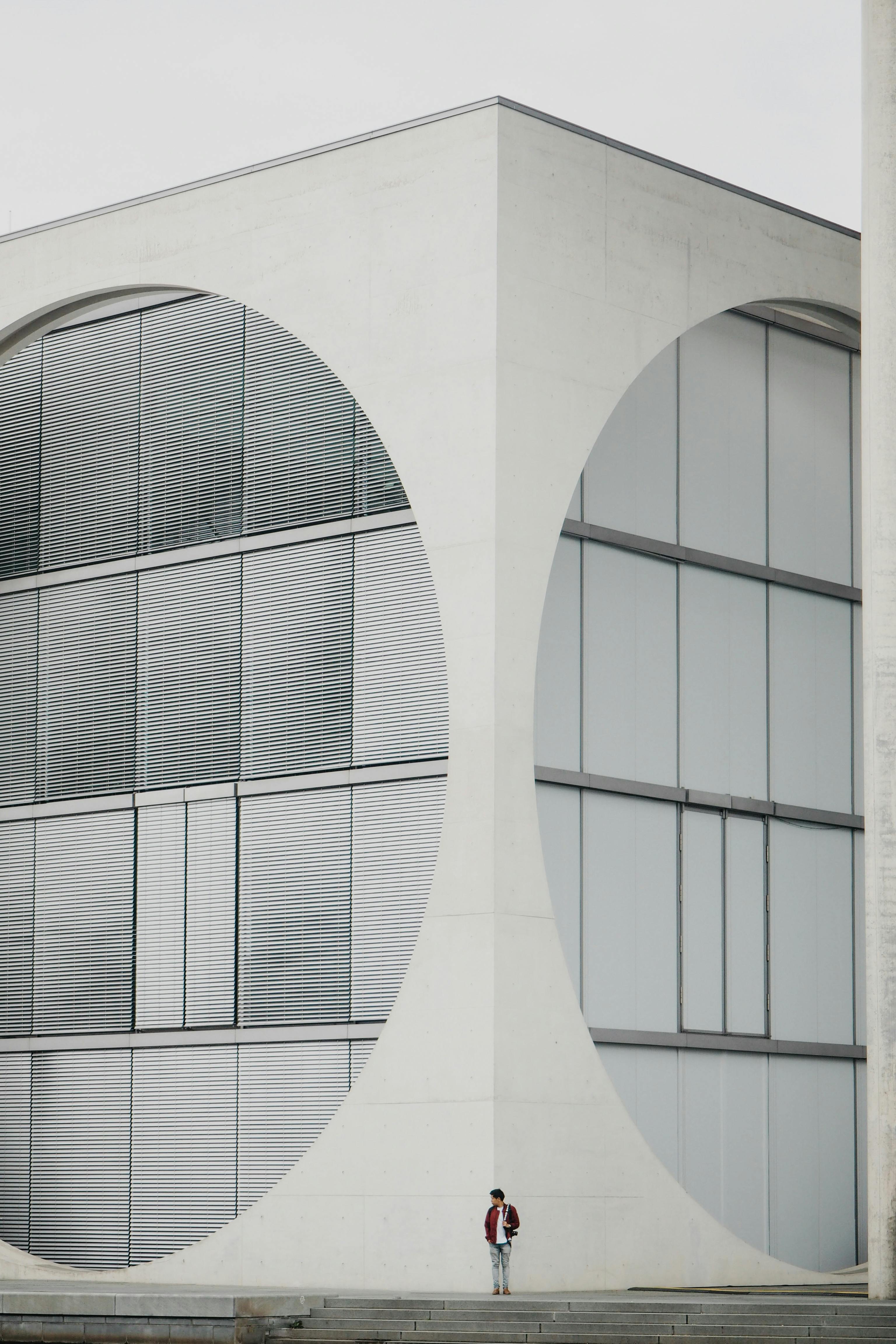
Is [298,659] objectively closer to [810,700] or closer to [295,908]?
[295,908]

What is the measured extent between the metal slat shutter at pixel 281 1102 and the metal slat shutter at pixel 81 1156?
7.00 feet

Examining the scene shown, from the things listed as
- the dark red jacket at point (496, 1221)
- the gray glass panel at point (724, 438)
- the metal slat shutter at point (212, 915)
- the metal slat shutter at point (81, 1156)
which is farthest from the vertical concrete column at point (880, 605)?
the metal slat shutter at point (81, 1156)

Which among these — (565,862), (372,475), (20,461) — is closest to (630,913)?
(565,862)

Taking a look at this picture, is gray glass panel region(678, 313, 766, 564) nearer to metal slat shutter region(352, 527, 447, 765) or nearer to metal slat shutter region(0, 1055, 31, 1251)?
metal slat shutter region(352, 527, 447, 765)

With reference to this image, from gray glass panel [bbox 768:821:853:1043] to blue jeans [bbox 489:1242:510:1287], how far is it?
22.3ft

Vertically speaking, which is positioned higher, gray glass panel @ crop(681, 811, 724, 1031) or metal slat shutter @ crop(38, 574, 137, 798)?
metal slat shutter @ crop(38, 574, 137, 798)

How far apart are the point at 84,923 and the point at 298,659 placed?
5.07 meters

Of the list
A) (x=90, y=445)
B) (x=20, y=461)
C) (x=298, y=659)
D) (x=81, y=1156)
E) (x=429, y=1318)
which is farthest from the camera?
(x=20, y=461)

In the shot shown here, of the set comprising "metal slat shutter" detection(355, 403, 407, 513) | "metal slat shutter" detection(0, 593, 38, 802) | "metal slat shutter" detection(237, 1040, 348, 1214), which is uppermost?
"metal slat shutter" detection(355, 403, 407, 513)

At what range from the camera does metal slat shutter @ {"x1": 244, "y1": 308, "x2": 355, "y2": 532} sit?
29.1 metres

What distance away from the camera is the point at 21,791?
104 ft

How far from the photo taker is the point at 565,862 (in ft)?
91.9

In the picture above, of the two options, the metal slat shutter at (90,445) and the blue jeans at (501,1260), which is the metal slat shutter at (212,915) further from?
the blue jeans at (501,1260)

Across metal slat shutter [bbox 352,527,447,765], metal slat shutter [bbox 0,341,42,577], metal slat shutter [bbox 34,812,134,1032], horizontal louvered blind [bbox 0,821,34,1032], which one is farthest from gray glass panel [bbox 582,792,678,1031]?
metal slat shutter [bbox 0,341,42,577]
